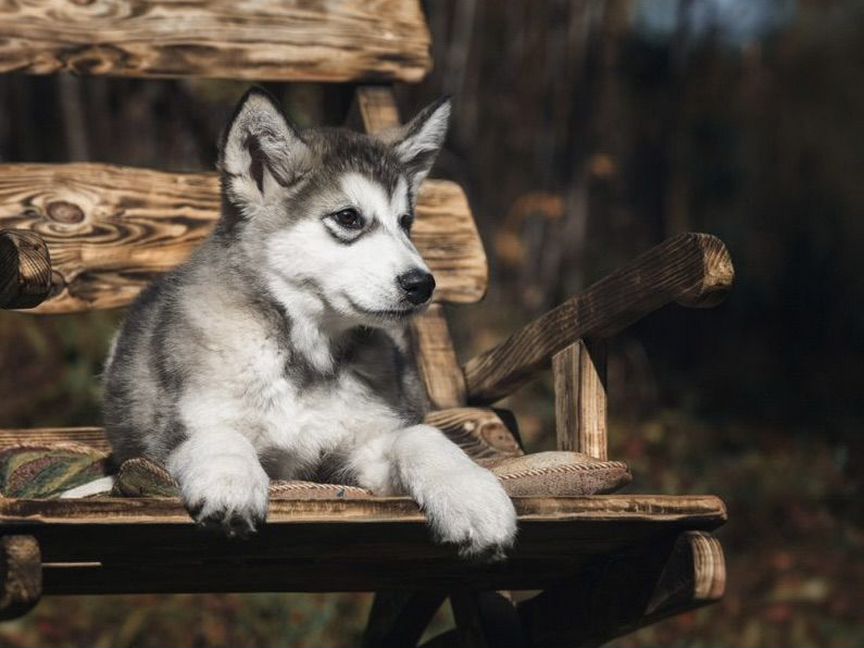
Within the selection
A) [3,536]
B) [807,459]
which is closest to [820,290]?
[807,459]

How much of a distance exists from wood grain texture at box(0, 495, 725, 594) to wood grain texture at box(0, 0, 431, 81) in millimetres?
1827

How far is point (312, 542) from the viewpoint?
2.55m

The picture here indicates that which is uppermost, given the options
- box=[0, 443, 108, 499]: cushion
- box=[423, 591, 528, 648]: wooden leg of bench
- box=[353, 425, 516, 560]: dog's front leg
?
box=[353, 425, 516, 560]: dog's front leg

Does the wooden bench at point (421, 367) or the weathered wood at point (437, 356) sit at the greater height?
the wooden bench at point (421, 367)

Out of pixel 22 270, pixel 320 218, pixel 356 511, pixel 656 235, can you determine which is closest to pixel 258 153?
pixel 320 218

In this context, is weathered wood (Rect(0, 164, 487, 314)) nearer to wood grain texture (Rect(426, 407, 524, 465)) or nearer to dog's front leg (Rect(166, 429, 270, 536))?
wood grain texture (Rect(426, 407, 524, 465))

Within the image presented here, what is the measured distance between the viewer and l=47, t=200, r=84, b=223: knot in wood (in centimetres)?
391

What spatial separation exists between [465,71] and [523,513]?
19.9ft

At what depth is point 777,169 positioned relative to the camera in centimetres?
984

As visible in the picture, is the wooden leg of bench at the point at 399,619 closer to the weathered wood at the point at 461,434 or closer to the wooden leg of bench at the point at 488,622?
the wooden leg of bench at the point at 488,622

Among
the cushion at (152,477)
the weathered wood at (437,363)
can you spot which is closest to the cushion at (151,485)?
the cushion at (152,477)

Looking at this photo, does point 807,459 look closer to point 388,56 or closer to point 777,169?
point 777,169

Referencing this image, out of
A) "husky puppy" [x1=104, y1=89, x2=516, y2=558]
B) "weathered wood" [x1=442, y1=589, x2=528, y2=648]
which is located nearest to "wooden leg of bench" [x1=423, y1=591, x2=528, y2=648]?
"weathered wood" [x1=442, y1=589, x2=528, y2=648]

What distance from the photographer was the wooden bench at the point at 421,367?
8.08 feet
